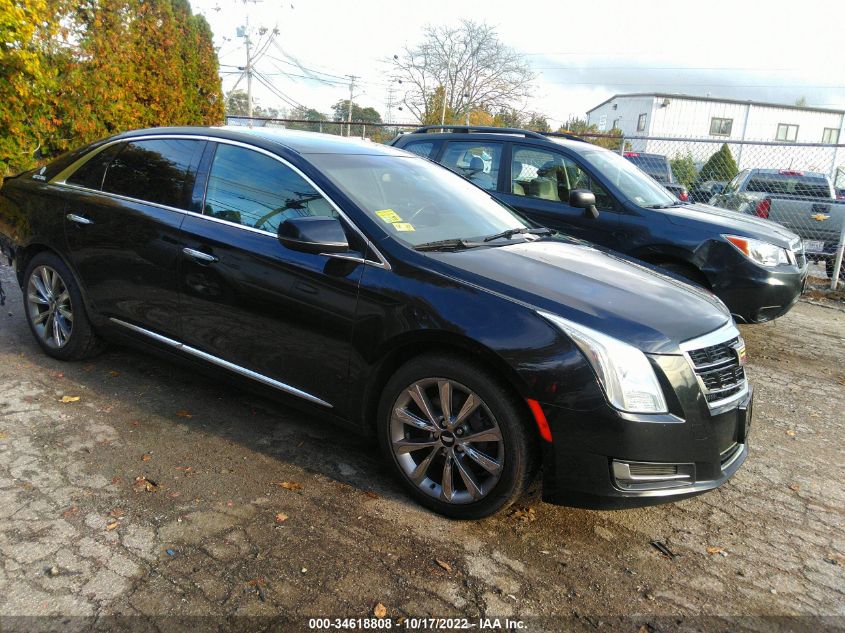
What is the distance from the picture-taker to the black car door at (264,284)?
305 cm

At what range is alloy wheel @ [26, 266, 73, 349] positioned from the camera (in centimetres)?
430

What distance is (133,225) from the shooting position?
3.81 metres

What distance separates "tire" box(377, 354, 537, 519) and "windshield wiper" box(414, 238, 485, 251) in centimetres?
57

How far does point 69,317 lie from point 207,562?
100 inches

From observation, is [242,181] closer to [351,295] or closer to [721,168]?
[351,295]

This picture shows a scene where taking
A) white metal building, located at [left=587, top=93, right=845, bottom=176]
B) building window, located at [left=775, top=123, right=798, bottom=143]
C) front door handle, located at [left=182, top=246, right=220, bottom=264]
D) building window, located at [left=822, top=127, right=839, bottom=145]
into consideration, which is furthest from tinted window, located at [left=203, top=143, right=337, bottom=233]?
building window, located at [left=822, top=127, right=839, bottom=145]

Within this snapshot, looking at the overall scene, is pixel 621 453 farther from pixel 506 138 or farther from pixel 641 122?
pixel 641 122

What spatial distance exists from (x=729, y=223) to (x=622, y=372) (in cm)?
398

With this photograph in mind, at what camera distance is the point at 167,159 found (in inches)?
152

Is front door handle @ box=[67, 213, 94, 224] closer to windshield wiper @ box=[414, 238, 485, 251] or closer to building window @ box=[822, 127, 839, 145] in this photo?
windshield wiper @ box=[414, 238, 485, 251]

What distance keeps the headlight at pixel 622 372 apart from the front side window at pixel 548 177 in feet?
12.3

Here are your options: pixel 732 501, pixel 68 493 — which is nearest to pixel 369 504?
pixel 68 493

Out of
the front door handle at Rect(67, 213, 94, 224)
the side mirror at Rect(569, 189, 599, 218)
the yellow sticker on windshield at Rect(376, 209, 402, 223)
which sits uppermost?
the side mirror at Rect(569, 189, 599, 218)

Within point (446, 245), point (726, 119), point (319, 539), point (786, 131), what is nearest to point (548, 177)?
point (446, 245)
